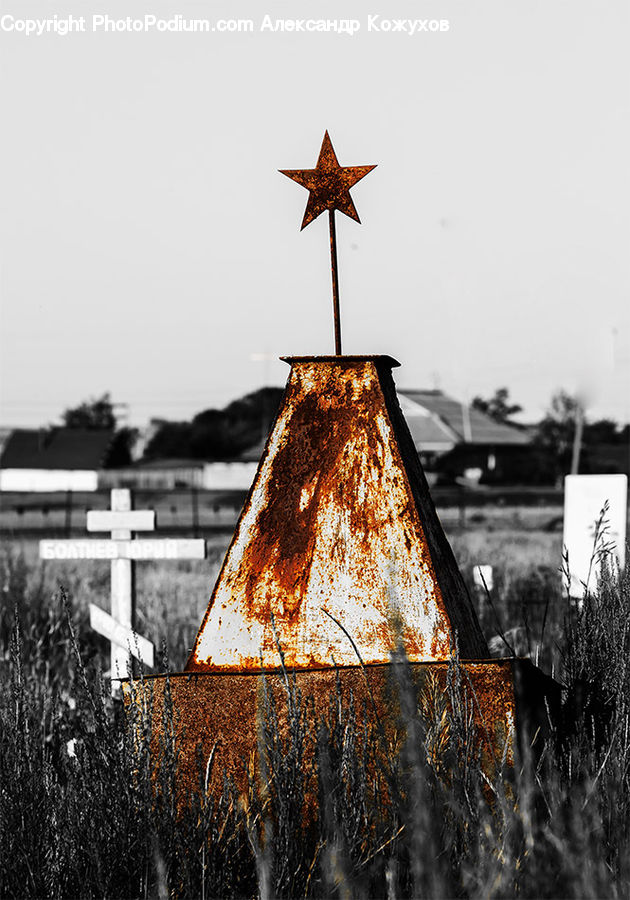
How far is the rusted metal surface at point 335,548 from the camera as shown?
13.0 ft

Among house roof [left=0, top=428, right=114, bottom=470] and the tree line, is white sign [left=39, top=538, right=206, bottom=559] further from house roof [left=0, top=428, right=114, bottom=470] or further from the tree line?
house roof [left=0, top=428, right=114, bottom=470]

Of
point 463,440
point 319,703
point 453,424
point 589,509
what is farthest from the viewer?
point 453,424

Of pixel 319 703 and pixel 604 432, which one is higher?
pixel 604 432

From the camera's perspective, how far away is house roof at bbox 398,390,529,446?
269ft

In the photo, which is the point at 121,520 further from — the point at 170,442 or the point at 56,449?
the point at 170,442

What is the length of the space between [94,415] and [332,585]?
103 m

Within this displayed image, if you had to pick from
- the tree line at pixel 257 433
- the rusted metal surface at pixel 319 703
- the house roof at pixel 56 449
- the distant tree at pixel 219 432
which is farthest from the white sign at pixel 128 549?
the distant tree at pixel 219 432

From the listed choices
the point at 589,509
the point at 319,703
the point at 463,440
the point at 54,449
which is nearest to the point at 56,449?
the point at 54,449

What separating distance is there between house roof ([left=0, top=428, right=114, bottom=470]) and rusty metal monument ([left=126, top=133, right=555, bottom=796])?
70.9 metres

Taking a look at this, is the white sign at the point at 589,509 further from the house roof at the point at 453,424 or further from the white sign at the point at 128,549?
the house roof at the point at 453,424

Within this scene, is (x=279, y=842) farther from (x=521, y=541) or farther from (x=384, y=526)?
(x=521, y=541)

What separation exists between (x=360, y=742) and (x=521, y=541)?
24.7 metres

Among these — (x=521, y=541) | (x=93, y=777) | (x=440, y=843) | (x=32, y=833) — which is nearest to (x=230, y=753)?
(x=93, y=777)

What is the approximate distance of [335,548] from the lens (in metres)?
4.06
